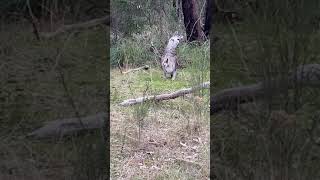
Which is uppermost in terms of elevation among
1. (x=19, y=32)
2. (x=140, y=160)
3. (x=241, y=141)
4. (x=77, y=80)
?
(x=19, y=32)

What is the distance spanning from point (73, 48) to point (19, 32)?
14cm

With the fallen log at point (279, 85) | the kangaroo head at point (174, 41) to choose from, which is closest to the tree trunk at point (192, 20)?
the kangaroo head at point (174, 41)

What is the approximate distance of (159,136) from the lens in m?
1.98

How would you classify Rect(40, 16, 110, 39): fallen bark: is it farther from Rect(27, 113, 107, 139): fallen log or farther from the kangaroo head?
the kangaroo head

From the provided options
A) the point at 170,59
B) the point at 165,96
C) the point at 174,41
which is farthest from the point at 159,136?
the point at 174,41

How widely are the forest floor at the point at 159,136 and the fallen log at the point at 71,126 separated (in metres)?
0.48

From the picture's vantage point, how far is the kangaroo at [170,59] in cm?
308

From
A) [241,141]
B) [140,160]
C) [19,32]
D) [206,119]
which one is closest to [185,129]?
[206,119]

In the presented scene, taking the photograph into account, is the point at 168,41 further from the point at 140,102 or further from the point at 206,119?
the point at 206,119

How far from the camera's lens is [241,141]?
3.78 feet

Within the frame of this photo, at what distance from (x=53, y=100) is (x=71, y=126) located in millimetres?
81

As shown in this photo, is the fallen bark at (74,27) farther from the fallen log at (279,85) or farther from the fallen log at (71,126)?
the fallen log at (279,85)

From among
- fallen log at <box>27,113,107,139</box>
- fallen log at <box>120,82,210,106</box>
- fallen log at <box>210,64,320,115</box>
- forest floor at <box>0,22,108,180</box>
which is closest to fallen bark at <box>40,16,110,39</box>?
forest floor at <box>0,22,108,180</box>

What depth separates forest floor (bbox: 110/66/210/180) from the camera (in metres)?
1.62
